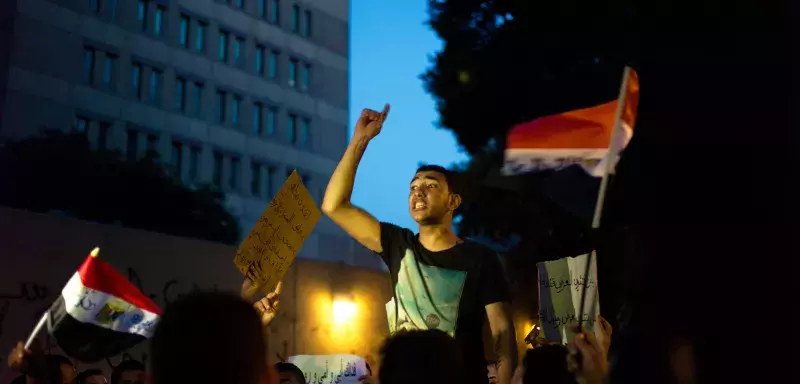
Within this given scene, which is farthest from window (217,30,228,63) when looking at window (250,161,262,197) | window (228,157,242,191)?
window (250,161,262,197)

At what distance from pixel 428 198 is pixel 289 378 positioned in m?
2.22

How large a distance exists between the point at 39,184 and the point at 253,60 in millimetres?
19075

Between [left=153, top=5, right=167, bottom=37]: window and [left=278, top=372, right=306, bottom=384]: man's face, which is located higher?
[left=153, top=5, right=167, bottom=37]: window

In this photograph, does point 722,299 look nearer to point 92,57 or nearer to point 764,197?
Result: point 764,197

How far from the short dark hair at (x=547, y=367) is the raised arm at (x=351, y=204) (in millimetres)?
1290

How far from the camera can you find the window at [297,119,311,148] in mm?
50562

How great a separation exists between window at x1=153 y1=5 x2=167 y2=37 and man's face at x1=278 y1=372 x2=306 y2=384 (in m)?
39.7

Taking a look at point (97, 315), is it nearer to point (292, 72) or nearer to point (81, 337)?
point (81, 337)

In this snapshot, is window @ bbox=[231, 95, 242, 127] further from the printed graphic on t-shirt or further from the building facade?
the printed graphic on t-shirt

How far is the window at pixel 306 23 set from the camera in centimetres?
5222

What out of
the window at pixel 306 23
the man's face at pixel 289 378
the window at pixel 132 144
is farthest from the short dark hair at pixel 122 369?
the window at pixel 306 23

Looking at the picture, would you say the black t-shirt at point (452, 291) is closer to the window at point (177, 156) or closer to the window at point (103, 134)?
the window at point (103, 134)

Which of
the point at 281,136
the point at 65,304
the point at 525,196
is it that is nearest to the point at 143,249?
the point at 65,304

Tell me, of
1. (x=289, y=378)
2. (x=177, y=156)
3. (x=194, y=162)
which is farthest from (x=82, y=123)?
(x=289, y=378)
